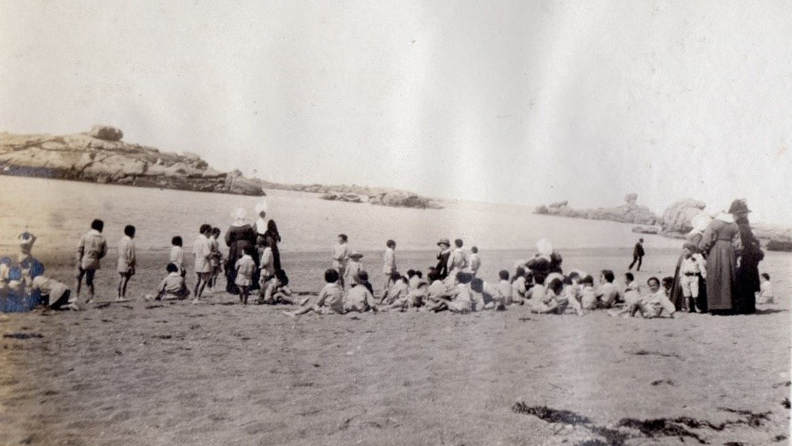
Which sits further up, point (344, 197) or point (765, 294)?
point (344, 197)

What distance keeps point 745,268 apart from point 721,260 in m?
0.37

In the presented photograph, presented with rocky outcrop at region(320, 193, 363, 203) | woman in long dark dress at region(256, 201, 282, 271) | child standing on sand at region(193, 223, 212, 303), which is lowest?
child standing on sand at region(193, 223, 212, 303)

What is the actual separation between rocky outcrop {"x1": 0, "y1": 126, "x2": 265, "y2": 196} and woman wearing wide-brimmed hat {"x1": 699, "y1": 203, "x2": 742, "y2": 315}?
6.36 metres

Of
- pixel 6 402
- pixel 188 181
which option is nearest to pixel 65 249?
pixel 188 181

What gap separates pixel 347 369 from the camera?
4.18m

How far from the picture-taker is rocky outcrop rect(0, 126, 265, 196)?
530cm

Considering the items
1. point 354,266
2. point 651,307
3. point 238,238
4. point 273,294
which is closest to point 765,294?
point 651,307

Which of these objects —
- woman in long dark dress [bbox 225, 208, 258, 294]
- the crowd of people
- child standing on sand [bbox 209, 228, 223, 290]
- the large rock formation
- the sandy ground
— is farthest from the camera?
the large rock formation

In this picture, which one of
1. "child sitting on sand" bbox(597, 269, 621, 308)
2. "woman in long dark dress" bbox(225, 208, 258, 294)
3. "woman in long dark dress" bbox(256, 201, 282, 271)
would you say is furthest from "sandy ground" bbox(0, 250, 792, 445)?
"woman in long dark dress" bbox(256, 201, 282, 271)

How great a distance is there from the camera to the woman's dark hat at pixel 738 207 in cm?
651

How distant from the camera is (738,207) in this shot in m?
6.57

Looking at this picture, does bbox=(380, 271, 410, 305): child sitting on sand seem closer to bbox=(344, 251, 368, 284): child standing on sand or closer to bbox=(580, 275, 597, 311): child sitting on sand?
bbox=(344, 251, 368, 284): child standing on sand

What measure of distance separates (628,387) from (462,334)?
1696mm

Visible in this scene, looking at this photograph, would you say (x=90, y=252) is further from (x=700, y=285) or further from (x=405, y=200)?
(x=700, y=285)
